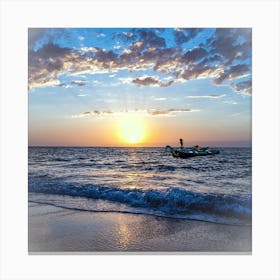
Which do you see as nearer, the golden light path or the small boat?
the golden light path

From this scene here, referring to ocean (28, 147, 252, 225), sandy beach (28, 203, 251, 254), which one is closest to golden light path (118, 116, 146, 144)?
ocean (28, 147, 252, 225)

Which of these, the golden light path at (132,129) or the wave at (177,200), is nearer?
the wave at (177,200)

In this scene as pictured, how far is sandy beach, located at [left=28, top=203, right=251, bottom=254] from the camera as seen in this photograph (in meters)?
2.65

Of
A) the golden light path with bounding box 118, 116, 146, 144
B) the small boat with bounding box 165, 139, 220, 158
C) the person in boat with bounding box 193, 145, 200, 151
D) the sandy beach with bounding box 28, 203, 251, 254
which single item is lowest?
the sandy beach with bounding box 28, 203, 251, 254

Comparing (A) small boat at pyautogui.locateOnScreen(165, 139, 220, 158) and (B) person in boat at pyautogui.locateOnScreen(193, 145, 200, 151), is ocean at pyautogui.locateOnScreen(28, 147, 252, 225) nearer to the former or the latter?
(A) small boat at pyautogui.locateOnScreen(165, 139, 220, 158)

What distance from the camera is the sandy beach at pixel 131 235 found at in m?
2.65

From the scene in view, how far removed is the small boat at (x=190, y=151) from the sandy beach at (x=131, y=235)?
69cm

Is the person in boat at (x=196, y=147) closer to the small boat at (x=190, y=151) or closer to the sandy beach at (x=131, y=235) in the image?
the small boat at (x=190, y=151)

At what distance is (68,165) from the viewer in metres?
3.77

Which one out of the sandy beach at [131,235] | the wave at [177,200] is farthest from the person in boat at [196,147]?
the sandy beach at [131,235]
